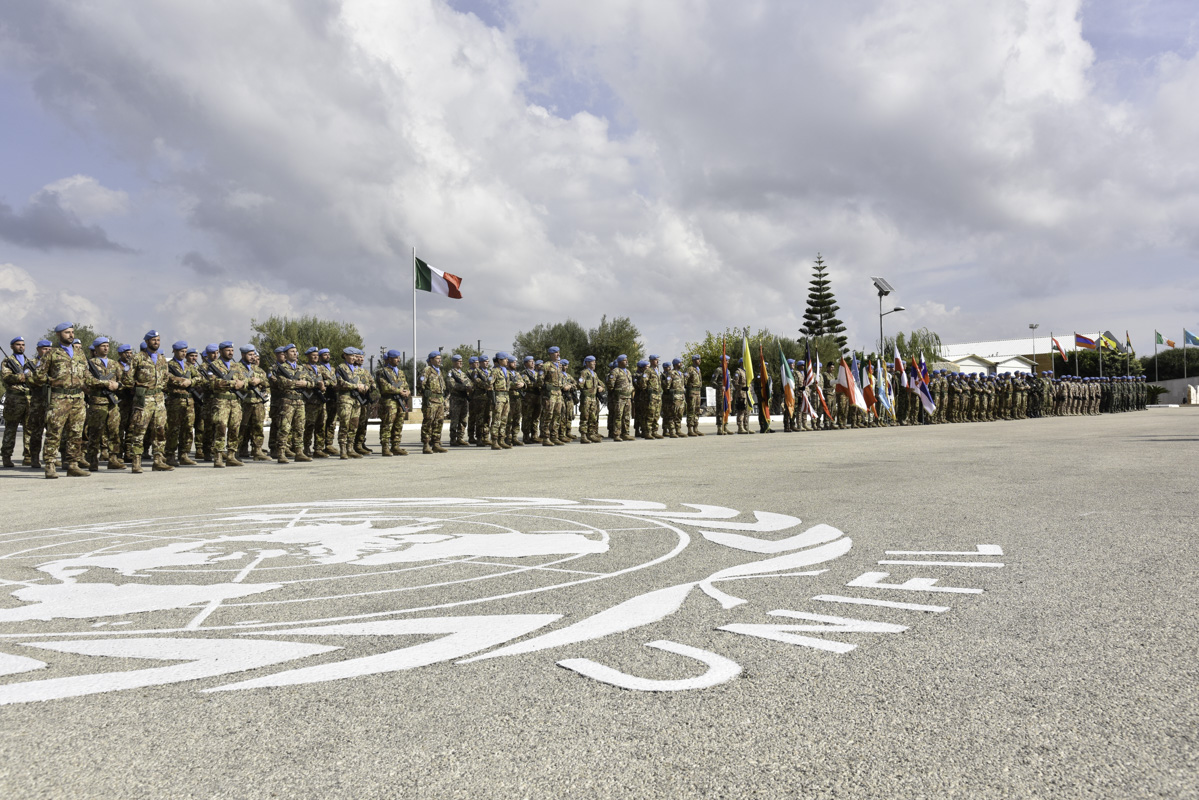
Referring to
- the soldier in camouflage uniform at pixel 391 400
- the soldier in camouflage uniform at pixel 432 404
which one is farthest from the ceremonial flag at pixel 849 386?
the soldier in camouflage uniform at pixel 391 400

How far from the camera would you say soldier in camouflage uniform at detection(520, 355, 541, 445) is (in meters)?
20.0

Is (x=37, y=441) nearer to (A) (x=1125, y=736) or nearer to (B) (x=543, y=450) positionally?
(B) (x=543, y=450)

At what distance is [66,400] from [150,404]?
1.15 m

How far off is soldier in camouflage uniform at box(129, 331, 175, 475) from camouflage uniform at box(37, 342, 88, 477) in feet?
2.38

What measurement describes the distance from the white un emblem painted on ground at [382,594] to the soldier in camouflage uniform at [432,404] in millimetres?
10059

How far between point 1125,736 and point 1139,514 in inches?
206

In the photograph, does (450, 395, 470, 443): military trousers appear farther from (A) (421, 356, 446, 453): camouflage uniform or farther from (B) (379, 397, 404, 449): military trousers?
(B) (379, 397, 404, 449): military trousers

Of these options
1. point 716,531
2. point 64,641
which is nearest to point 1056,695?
point 716,531

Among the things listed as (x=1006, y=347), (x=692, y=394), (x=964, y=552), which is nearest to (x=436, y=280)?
(x=692, y=394)

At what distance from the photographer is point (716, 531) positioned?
628 cm

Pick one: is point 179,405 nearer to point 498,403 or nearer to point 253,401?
point 253,401

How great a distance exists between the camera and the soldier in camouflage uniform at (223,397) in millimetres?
13828

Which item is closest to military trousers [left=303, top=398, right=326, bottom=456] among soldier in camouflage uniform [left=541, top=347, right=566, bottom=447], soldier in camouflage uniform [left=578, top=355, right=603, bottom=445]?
soldier in camouflage uniform [left=541, top=347, right=566, bottom=447]

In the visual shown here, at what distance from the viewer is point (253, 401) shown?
47.9ft
